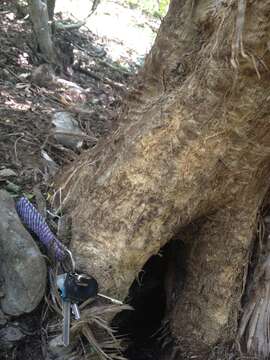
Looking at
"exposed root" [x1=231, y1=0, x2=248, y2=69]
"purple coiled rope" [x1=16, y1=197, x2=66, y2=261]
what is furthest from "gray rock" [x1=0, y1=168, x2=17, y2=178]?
"exposed root" [x1=231, y1=0, x2=248, y2=69]

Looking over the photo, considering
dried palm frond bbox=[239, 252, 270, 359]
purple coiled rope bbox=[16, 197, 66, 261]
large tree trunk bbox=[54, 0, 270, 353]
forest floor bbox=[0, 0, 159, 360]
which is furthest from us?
forest floor bbox=[0, 0, 159, 360]

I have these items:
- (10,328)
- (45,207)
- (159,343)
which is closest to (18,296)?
(10,328)

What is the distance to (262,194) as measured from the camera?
2615 mm

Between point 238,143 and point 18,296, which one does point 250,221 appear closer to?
point 238,143

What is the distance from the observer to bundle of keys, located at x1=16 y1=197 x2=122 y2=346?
224 cm

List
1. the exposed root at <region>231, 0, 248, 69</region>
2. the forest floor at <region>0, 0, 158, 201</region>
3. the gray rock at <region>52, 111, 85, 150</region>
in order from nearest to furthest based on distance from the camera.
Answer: the exposed root at <region>231, 0, 248, 69</region> < the forest floor at <region>0, 0, 158, 201</region> < the gray rock at <region>52, 111, 85, 150</region>

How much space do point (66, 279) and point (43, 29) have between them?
2939mm

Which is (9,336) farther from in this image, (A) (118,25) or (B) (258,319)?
(A) (118,25)

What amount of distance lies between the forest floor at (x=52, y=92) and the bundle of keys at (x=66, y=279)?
188 mm

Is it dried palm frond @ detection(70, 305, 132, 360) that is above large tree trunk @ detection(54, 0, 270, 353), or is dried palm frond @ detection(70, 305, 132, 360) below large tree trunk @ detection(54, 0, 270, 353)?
below

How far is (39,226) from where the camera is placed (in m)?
2.46

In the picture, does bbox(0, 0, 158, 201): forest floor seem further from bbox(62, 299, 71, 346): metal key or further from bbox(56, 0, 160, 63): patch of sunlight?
bbox(62, 299, 71, 346): metal key

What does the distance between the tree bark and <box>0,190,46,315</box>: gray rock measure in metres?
2.67

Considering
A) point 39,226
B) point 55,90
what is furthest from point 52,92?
point 39,226
